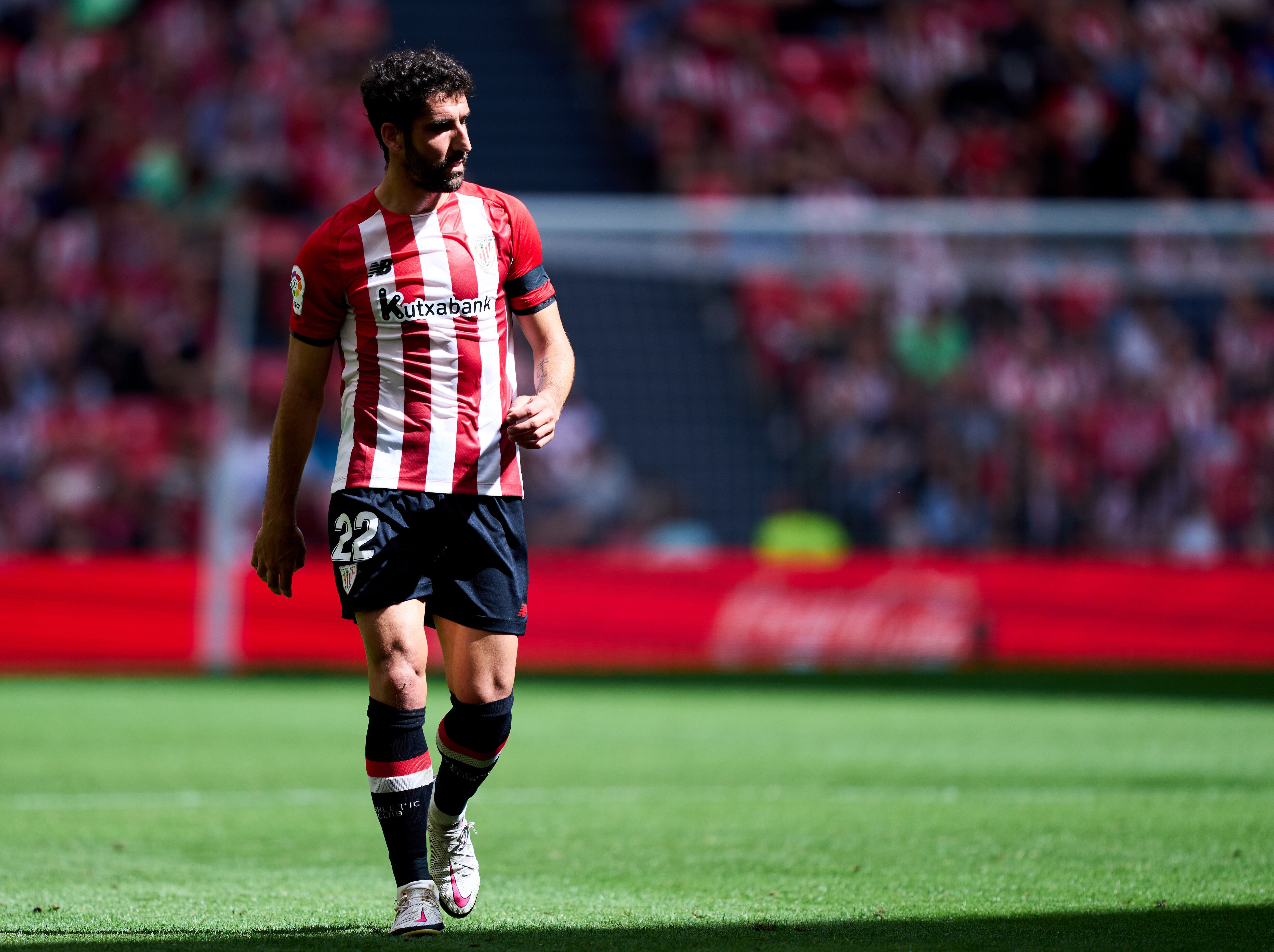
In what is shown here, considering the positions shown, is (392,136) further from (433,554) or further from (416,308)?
(433,554)

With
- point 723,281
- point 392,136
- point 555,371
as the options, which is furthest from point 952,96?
point 392,136

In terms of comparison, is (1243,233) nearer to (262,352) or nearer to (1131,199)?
(1131,199)

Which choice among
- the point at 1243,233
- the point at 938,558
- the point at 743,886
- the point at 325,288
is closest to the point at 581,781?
the point at 743,886

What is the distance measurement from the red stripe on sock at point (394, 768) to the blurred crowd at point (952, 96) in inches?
532

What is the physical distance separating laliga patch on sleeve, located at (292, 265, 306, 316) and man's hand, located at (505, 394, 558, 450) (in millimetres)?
594

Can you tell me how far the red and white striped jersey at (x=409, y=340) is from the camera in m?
4.15

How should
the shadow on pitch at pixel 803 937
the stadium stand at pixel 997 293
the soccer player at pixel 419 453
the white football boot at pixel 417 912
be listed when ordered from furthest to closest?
1. the stadium stand at pixel 997 293
2. the soccer player at pixel 419 453
3. the white football boot at pixel 417 912
4. the shadow on pitch at pixel 803 937

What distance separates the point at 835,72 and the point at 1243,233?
595 cm

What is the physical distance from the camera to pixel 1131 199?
16188 millimetres

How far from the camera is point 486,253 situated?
4.29 m

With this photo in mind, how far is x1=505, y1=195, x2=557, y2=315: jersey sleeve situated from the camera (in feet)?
14.3

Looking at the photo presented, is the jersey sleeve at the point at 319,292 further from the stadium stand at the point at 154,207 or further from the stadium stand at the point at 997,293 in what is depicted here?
the stadium stand at the point at 997,293

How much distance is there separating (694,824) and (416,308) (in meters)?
2.57

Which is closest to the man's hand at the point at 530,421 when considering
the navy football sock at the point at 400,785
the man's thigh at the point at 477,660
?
the man's thigh at the point at 477,660
